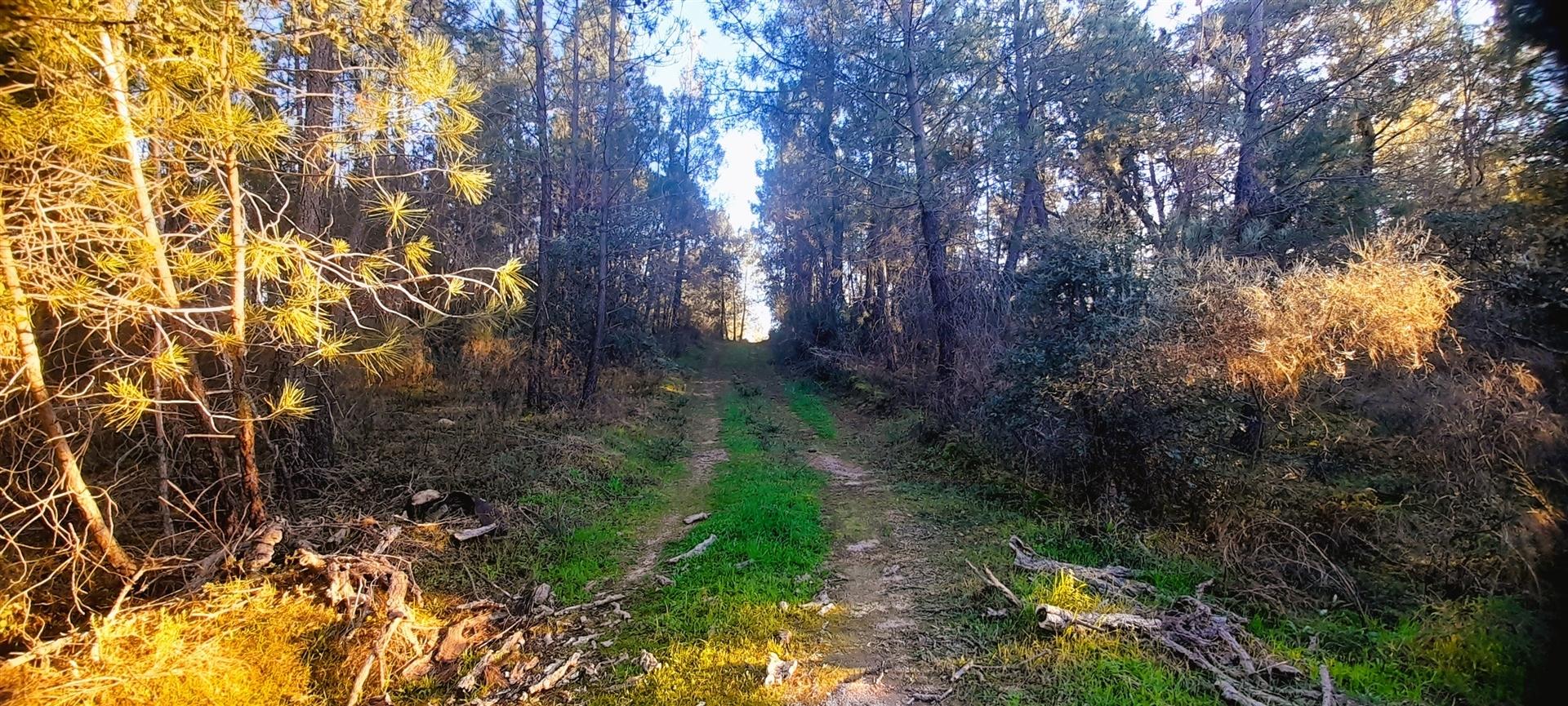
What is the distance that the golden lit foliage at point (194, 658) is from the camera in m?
2.81

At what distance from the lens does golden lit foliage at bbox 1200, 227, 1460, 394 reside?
5.00 metres

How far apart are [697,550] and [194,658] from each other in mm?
3484

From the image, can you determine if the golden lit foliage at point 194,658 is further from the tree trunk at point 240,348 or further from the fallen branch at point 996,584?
the fallen branch at point 996,584

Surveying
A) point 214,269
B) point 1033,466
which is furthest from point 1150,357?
point 214,269

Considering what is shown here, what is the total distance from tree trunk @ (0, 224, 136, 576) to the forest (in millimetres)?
21

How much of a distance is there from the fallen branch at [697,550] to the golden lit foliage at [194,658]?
2615 millimetres

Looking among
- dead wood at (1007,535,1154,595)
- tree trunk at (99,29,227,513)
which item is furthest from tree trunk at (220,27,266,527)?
dead wood at (1007,535,1154,595)

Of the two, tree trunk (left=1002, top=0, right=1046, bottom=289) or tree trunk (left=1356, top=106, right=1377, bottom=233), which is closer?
tree trunk (left=1356, top=106, right=1377, bottom=233)

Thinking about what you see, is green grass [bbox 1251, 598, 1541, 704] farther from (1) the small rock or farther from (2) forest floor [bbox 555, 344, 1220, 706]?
(1) the small rock

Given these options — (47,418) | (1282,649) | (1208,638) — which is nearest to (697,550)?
(1208,638)

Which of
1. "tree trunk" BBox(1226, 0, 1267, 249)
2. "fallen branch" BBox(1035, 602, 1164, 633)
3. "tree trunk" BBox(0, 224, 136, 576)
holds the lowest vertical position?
"fallen branch" BBox(1035, 602, 1164, 633)

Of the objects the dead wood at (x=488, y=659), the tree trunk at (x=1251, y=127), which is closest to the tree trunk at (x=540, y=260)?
the dead wood at (x=488, y=659)

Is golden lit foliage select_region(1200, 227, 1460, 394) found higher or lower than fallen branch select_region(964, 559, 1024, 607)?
higher

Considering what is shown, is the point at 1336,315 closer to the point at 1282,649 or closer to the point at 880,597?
the point at 1282,649
